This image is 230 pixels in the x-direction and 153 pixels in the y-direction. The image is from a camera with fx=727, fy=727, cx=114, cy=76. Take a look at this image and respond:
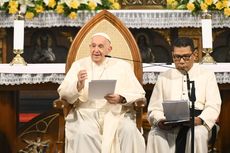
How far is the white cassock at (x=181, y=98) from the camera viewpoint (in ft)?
20.5

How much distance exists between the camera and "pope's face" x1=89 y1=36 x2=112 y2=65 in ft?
21.7

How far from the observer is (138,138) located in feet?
21.0

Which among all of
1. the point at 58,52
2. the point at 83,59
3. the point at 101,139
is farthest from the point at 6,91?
the point at 58,52

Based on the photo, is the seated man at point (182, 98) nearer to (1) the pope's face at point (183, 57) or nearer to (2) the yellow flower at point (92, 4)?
(1) the pope's face at point (183, 57)

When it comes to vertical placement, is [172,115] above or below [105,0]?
below

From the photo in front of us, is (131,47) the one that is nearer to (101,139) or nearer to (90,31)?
(90,31)

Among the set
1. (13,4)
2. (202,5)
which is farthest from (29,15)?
(202,5)

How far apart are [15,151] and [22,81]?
1.03 m

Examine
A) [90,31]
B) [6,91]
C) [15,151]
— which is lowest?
[15,151]

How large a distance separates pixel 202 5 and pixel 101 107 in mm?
2494

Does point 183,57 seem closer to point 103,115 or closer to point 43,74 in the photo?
point 103,115

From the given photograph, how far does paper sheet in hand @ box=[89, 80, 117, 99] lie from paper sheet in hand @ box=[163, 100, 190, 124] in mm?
540

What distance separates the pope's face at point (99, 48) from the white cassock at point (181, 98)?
565 millimetres

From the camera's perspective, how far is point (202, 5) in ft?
28.2
